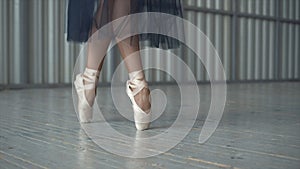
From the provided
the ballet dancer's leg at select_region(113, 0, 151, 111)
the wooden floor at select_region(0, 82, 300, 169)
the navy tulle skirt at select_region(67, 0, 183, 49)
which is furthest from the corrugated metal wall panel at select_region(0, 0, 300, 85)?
the ballet dancer's leg at select_region(113, 0, 151, 111)

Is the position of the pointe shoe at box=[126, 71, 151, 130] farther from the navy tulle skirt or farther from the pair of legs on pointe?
the navy tulle skirt

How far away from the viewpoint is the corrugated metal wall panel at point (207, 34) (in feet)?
15.8

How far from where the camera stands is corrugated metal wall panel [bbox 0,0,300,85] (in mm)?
4816

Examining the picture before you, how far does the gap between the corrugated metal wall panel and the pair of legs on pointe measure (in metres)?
3.28

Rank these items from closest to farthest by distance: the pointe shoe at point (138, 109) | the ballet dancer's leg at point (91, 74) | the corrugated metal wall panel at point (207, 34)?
the pointe shoe at point (138, 109)
the ballet dancer's leg at point (91, 74)
the corrugated metal wall panel at point (207, 34)

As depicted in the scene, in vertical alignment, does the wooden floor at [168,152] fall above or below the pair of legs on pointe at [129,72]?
below

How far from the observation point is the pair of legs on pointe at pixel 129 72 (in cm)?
154

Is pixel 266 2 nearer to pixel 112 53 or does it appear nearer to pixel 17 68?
pixel 112 53

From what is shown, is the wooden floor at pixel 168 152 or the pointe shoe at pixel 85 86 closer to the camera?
the wooden floor at pixel 168 152

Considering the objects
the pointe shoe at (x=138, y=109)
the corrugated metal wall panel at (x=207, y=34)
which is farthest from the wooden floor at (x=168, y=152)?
the corrugated metal wall panel at (x=207, y=34)

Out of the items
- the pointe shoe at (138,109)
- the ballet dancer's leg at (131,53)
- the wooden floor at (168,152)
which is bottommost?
the wooden floor at (168,152)

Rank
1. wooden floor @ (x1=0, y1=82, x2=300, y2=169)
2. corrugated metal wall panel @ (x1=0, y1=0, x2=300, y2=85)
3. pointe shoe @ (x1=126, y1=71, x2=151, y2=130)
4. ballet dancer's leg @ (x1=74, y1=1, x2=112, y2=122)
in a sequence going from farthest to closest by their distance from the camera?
corrugated metal wall panel @ (x1=0, y1=0, x2=300, y2=85) < ballet dancer's leg @ (x1=74, y1=1, x2=112, y2=122) < pointe shoe @ (x1=126, y1=71, x2=151, y2=130) < wooden floor @ (x1=0, y1=82, x2=300, y2=169)

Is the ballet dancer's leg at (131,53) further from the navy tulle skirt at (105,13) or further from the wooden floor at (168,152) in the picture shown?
the wooden floor at (168,152)

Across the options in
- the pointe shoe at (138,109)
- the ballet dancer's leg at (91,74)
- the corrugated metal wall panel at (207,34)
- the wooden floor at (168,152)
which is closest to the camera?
the wooden floor at (168,152)
